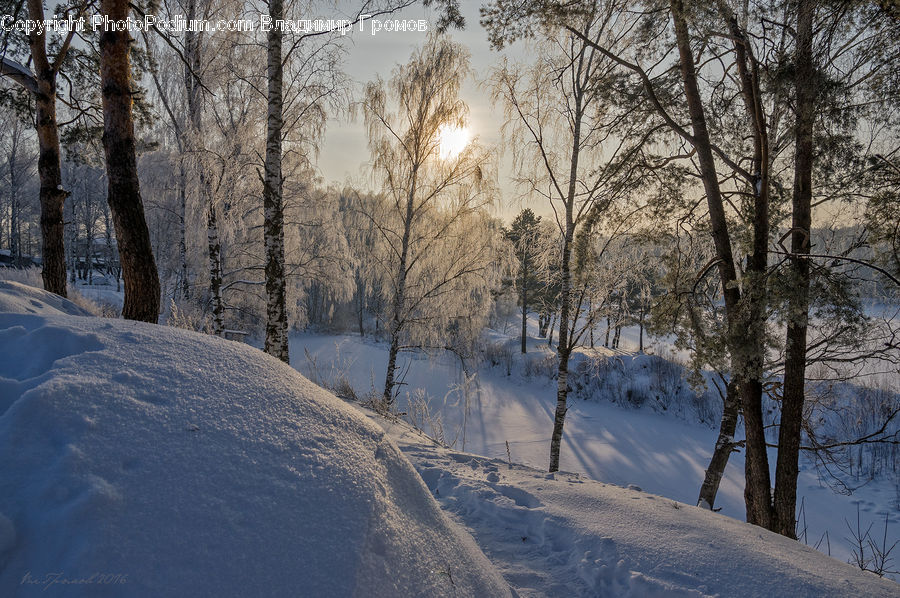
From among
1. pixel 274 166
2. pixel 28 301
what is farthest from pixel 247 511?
pixel 274 166

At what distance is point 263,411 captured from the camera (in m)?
1.58

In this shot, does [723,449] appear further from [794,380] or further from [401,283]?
[401,283]

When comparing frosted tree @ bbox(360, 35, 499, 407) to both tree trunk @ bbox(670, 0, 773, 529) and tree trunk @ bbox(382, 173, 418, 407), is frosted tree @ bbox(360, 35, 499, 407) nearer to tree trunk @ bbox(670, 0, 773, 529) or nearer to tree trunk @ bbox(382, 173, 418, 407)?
tree trunk @ bbox(382, 173, 418, 407)

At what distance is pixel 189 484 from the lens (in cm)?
120

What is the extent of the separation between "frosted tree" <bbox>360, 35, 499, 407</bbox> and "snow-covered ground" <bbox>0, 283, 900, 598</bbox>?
6.16 meters

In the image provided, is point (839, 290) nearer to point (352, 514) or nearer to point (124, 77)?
point (352, 514)

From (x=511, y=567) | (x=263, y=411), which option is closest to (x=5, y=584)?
(x=263, y=411)

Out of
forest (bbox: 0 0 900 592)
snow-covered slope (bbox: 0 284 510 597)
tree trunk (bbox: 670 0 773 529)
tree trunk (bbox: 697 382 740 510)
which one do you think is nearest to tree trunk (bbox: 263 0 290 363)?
forest (bbox: 0 0 900 592)

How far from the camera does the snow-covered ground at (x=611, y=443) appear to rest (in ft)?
24.2

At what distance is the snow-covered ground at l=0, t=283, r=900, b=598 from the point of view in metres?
1.01

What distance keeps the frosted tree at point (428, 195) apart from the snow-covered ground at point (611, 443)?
196cm

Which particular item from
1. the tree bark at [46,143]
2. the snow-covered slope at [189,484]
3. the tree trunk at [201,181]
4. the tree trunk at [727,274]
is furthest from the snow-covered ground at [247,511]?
the tree trunk at [201,181]

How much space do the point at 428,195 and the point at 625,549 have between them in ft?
24.2

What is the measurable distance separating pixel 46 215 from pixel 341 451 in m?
6.05
